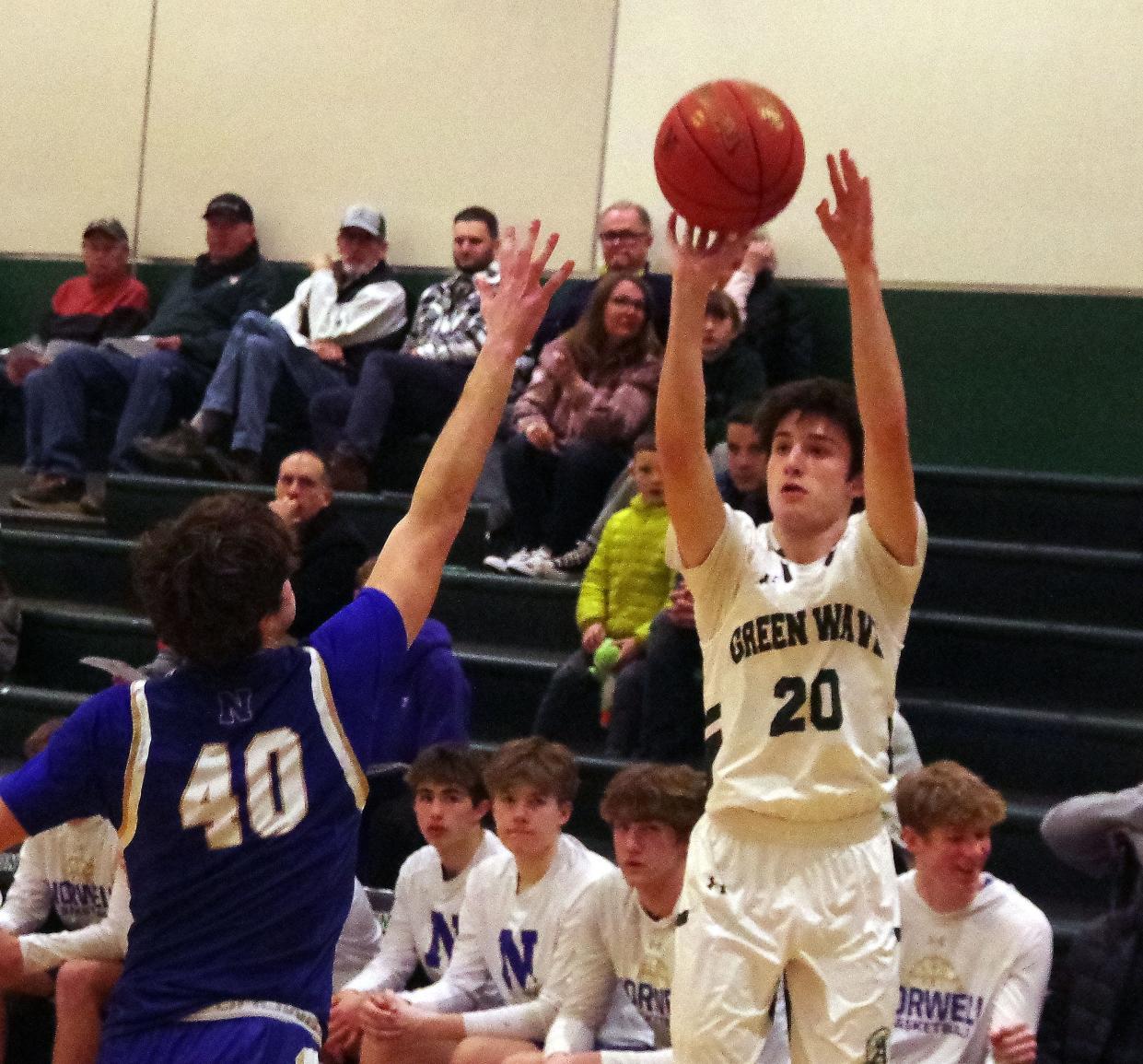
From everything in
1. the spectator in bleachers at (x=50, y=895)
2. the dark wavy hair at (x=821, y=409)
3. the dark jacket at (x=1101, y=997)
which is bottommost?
the spectator in bleachers at (x=50, y=895)

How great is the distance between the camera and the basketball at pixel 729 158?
3311 millimetres

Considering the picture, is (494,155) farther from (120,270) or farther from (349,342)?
(120,270)

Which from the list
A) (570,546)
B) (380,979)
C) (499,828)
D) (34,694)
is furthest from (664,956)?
(34,694)

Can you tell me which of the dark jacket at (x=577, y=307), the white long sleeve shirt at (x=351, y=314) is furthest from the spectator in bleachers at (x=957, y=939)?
the white long sleeve shirt at (x=351, y=314)

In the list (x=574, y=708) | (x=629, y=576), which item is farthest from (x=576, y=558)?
(x=574, y=708)

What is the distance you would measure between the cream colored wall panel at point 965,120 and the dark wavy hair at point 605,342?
1.20 meters

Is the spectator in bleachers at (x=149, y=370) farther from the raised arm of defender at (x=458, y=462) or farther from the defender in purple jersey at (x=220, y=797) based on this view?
the defender in purple jersey at (x=220, y=797)

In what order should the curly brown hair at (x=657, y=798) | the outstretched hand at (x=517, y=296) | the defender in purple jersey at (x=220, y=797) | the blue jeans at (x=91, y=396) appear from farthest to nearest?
the blue jeans at (x=91, y=396)
the curly brown hair at (x=657, y=798)
the outstretched hand at (x=517, y=296)
the defender in purple jersey at (x=220, y=797)

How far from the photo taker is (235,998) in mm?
2217

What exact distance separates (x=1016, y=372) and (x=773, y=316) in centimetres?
107

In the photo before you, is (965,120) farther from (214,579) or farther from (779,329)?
(214,579)

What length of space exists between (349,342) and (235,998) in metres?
5.84

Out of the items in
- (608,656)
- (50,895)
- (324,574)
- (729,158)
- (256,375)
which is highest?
(729,158)

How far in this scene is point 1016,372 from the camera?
7.17 metres
